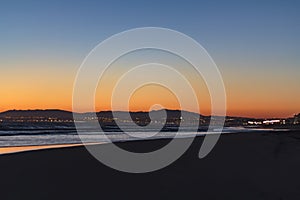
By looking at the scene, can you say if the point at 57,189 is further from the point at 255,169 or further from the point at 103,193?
the point at 255,169

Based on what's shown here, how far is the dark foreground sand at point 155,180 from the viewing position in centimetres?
743

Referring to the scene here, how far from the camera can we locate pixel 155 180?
8586 millimetres

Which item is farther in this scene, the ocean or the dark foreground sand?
the ocean

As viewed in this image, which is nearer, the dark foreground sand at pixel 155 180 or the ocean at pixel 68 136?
the dark foreground sand at pixel 155 180

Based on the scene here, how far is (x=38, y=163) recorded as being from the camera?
1058 cm

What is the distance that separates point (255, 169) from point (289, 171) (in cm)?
87

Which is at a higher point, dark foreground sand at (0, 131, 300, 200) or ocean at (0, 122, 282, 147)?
ocean at (0, 122, 282, 147)

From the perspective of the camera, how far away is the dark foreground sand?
24.4 ft

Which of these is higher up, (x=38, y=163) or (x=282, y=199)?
(x=38, y=163)

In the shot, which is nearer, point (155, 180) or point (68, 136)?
point (155, 180)

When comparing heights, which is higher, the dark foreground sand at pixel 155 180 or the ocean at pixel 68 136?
the ocean at pixel 68 136

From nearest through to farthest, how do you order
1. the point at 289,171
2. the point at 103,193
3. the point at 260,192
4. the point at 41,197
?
the point at 41,197 → the point at 103,193 → the point at 260,192 → the point at 289,171

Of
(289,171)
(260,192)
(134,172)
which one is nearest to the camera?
(260,192)

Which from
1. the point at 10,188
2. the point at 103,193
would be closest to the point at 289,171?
the point at 103,193
